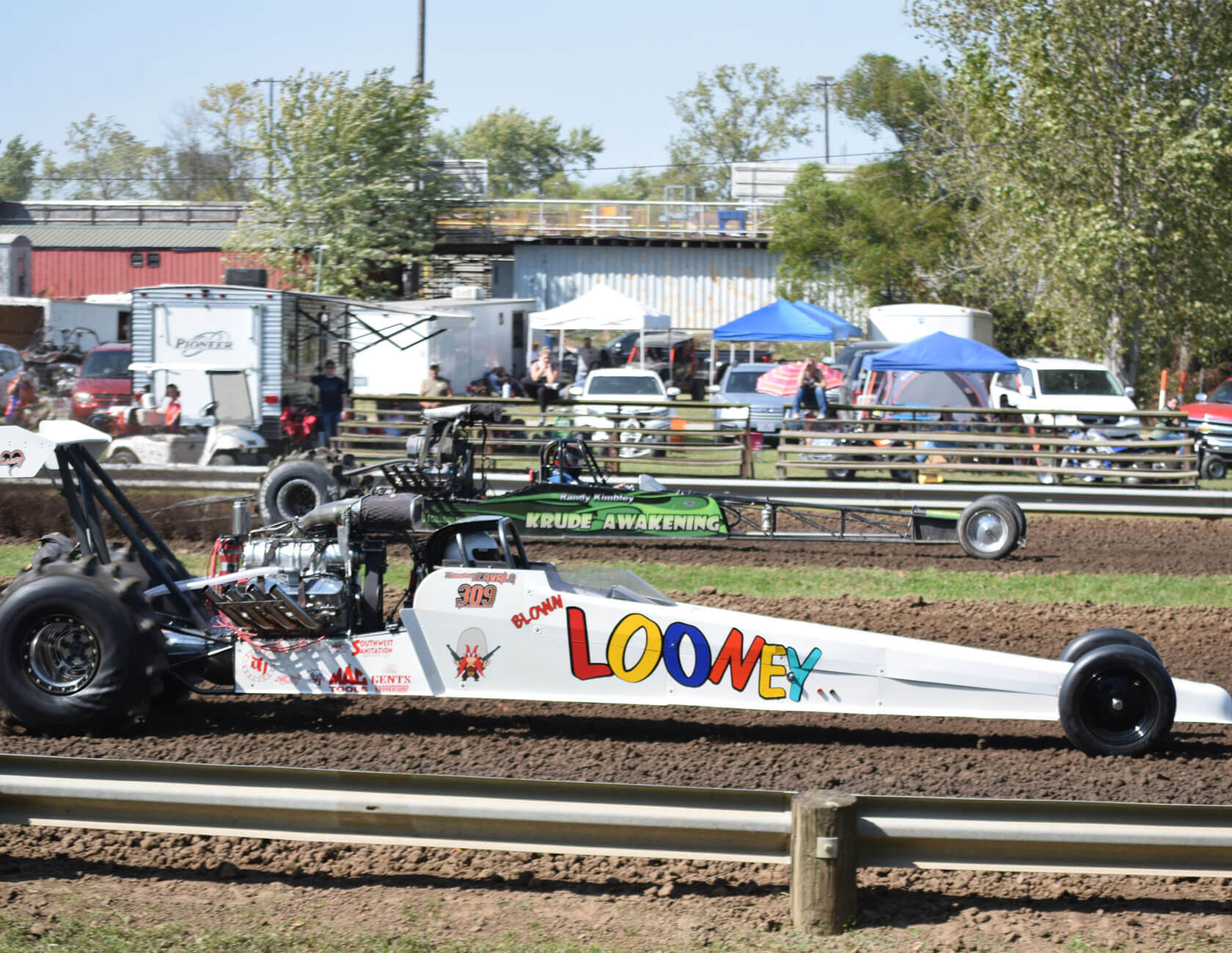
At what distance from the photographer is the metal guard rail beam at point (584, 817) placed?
160 inches

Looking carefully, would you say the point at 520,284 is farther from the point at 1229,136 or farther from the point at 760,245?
the point at 1229,136

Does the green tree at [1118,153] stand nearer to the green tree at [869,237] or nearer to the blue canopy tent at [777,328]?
the blue canopy tent at [777,328]

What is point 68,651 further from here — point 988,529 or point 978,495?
point 978,495

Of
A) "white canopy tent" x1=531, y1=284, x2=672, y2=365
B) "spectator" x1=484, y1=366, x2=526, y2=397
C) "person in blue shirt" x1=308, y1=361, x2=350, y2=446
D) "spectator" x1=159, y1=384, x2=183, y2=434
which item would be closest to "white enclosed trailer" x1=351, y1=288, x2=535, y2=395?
"spectator" x1=484, y1=366, x2=526, y2=397

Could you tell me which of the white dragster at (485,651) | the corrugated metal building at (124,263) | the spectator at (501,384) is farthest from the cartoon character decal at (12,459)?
the corrugated metal building at (124,263)

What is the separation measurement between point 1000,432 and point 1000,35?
25.5ft

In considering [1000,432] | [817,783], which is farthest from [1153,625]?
[1000,432]

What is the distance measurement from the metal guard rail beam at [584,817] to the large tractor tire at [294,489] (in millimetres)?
7981

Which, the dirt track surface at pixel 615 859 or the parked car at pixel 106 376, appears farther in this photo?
the parked car at pixel 106 376

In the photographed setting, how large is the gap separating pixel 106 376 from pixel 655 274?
64.4 feet

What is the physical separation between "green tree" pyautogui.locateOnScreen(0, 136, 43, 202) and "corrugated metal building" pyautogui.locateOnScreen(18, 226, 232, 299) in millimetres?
75136

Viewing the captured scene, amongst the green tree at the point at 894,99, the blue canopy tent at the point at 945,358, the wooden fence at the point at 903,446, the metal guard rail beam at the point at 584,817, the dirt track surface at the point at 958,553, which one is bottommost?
the dirt track surface at the point at 958,553

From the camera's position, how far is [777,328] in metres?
25.0

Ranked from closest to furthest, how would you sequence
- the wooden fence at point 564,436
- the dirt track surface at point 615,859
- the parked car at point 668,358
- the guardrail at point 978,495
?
the dirt track surface at point 615,859 < the guardrail at point 978,495 < the wooden fence at point 564,436 < the parked car at point 668,358
